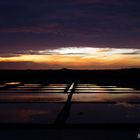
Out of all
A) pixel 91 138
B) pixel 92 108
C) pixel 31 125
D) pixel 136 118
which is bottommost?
pixel 91 138

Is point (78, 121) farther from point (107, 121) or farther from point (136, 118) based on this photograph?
point (136, 118)

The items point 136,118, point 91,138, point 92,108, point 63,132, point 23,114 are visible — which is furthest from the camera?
point 92,108

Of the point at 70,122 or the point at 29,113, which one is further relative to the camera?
the point at 29,113

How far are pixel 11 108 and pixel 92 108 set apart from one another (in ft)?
6.79

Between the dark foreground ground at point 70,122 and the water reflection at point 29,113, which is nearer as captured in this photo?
the dark foreground ground at point 70,122

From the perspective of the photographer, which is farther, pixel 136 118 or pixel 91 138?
pixel 136 118

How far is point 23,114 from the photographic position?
823 cm

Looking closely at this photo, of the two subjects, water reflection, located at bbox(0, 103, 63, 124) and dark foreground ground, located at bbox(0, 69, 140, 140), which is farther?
water reflection, located at bbox(0, 103, 63, 124)

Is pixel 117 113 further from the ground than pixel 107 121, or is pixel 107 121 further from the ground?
pixel 117 113

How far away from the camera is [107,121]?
23.8 feet

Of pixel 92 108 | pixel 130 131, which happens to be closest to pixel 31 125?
pixel 130 131

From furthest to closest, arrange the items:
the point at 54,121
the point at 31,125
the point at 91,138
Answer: the point at 54,121
the point at 31,125
the point at 91,138

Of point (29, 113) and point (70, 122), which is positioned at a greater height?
point (29, 113)

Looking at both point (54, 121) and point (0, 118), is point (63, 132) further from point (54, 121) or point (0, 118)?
point (0, 118)
